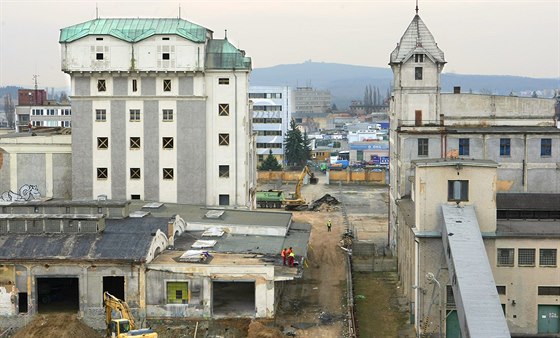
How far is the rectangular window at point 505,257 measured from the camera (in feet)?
125

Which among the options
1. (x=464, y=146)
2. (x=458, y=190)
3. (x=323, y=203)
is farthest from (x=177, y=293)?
(x=323, y=203)

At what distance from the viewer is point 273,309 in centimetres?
3903

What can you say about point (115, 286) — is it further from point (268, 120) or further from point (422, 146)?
point (268, 120)

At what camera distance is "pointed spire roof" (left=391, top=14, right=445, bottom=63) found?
55.8 m

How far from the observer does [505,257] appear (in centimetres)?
3822

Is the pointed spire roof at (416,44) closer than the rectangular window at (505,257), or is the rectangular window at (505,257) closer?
the rectangular window at (505,257)

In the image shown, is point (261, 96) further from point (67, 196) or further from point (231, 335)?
point (231, 335)

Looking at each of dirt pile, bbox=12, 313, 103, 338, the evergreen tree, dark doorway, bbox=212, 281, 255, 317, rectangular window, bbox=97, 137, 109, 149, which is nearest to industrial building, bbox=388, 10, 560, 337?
dark doorway, bbox=212, 281, 255, 317

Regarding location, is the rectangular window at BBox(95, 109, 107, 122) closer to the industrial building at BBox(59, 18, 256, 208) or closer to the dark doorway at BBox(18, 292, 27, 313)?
the industrial building at BBox(59, 18, 256, 208)

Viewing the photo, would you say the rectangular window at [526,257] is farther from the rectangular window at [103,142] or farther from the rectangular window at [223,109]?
the rectangular window at [103,142]

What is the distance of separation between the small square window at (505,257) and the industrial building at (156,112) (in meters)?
24.9

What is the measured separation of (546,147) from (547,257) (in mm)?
16744

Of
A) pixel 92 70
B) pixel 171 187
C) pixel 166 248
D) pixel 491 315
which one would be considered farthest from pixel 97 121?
pixel 491 315

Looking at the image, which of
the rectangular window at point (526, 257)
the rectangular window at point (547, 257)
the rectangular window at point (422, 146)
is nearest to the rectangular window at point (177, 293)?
the rectangular window at point (526, 257)
